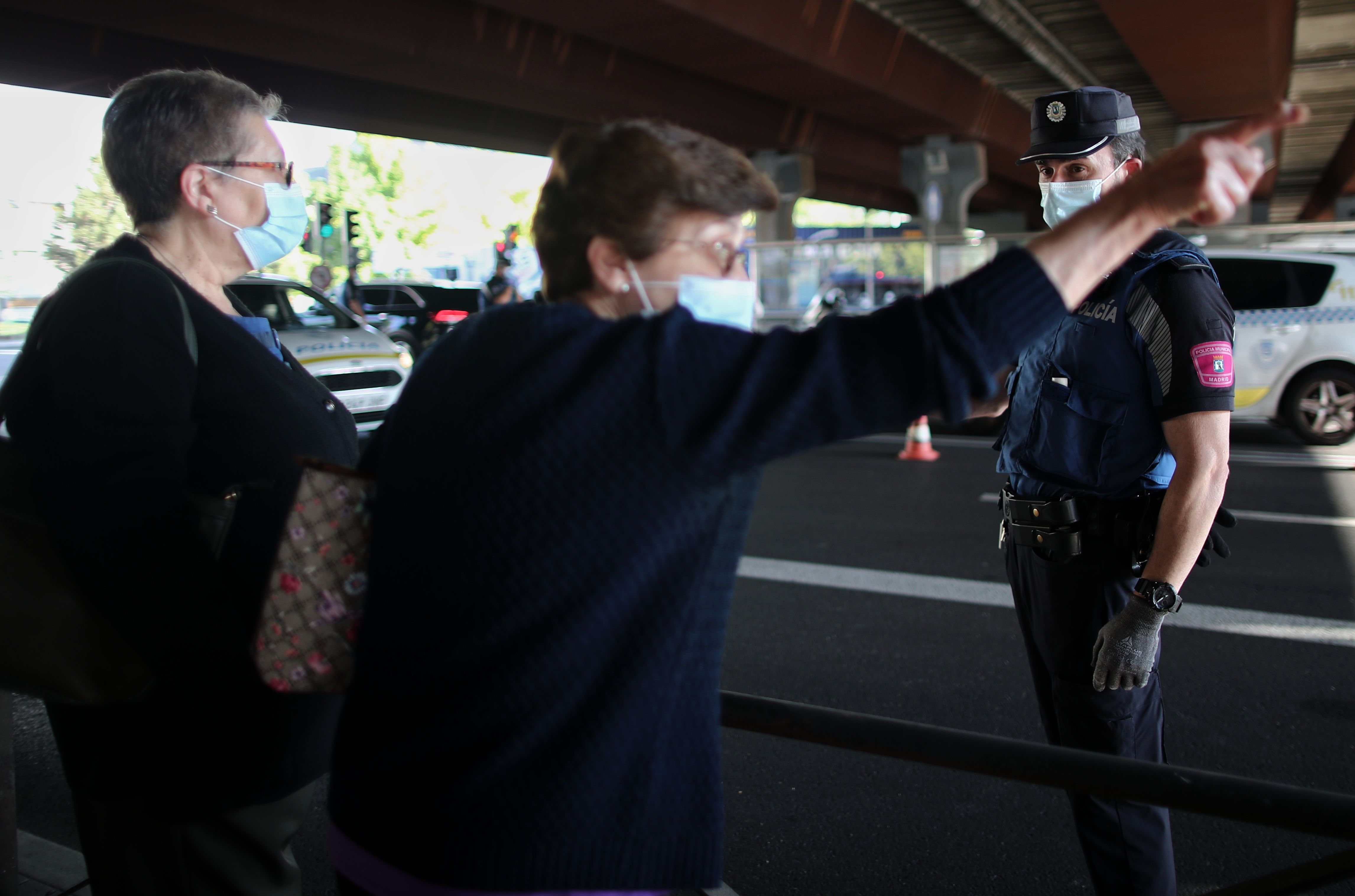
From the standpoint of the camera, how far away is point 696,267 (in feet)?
3.96

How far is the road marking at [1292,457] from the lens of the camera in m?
8.74

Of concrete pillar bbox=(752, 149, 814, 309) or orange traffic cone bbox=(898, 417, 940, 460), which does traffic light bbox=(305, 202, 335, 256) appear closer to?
concrete pillar bbox=(752, 149, 814, 309)

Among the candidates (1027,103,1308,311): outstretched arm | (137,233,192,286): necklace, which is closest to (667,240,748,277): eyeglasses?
(1027,103,1308,311): outstretched arm

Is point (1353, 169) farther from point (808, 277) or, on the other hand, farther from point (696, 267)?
point (696, 267)

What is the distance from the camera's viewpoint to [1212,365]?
194cm

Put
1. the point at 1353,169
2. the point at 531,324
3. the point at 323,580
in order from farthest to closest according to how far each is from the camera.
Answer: the point at 1353,169 → the point at 323,580 → the point at 531,324

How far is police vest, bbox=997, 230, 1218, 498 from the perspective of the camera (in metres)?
2.07

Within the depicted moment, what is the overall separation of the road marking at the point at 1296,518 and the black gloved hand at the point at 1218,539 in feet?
15.0

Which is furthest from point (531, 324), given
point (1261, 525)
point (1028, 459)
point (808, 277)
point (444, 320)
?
point (444, 320)

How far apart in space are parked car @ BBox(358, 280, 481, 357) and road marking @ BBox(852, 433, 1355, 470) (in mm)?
9874

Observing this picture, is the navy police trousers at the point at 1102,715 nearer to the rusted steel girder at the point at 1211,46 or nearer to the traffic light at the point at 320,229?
the rusted steel girder at the point at 1211,46

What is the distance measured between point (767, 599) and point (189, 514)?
409cm

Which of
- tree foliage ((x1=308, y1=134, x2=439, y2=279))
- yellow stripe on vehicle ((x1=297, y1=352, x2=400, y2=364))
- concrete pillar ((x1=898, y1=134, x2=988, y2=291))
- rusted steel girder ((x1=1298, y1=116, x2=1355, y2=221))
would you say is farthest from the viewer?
tree foliage ((x1=308, y1=134, x2=439, y2=279))

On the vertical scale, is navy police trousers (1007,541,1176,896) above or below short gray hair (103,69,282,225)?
below
